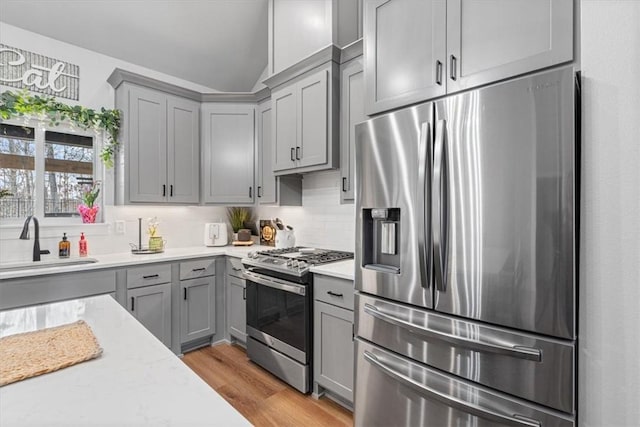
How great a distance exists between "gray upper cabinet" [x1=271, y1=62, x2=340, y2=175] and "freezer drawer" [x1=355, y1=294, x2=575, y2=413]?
1.39 m

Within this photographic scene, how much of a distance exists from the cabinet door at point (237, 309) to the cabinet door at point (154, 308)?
0.54 metres

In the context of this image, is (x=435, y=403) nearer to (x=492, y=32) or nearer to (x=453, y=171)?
(x=453, y=171)

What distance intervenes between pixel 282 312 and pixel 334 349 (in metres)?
0.50

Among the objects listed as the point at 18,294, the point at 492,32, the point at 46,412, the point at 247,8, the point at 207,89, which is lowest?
the point at 18,294

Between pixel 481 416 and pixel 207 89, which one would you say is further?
pixel 207 89

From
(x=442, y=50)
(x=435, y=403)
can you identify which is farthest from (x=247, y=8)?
(x=435, y=403)

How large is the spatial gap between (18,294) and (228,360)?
1.57m

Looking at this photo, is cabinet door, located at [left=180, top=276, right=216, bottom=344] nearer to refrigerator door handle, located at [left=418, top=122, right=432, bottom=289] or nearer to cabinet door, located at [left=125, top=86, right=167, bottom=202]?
cabinet door, located at [left=125, top=86, right=167, bottom=202]

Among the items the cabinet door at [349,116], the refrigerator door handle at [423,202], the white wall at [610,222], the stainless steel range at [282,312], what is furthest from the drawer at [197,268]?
the white wall at [610,222]

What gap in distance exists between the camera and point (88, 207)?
9.65 feet

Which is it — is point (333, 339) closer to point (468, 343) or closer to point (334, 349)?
point (334, 349)

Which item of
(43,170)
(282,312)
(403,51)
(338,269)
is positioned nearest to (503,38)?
(403,51)

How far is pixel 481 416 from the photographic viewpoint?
1.28 metres

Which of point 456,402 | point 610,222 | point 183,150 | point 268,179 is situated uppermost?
point 183,150
